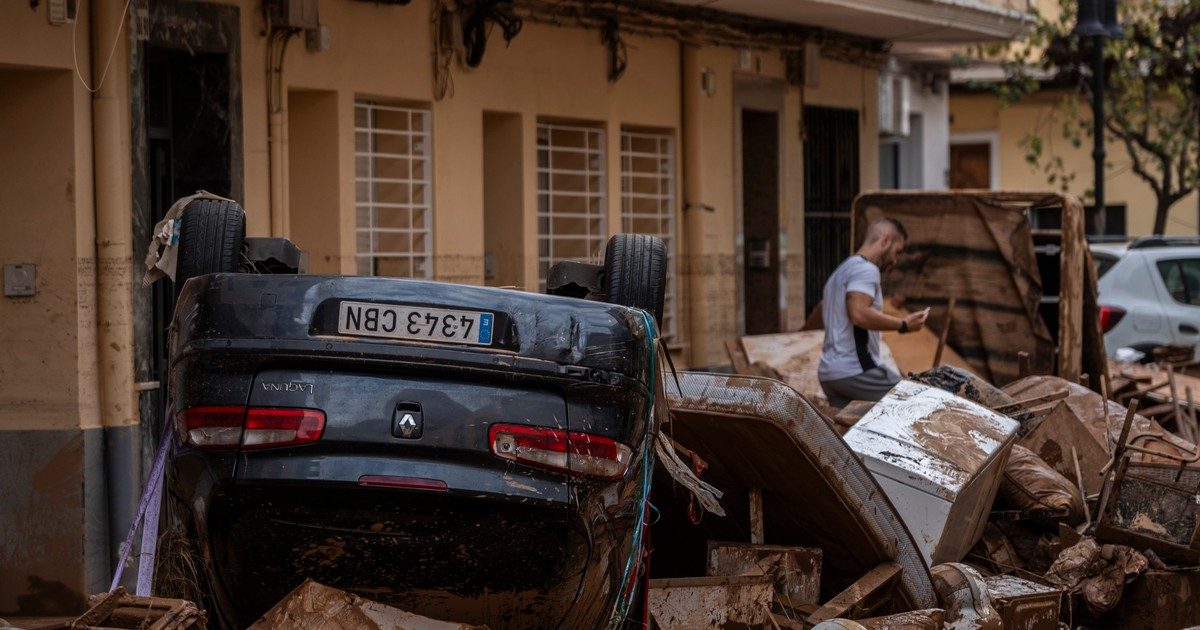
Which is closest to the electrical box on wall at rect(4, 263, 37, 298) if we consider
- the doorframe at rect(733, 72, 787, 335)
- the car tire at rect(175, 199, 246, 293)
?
the car tire at rect(175, 199, 246, 293)

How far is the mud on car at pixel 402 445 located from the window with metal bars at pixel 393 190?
7.39 meters

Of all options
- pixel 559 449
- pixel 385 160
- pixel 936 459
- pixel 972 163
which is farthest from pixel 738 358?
pixel 972 163

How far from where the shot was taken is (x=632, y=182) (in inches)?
593

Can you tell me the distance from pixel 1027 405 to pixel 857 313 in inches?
42.3

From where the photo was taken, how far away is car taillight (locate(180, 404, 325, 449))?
431 centimetres

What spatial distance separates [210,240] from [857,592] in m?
2.51

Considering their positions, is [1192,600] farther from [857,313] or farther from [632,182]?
[632,182]

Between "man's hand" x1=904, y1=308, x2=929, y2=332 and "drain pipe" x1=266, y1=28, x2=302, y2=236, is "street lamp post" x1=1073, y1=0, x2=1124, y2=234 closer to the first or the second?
"man's hand" x1=904, y1=308, x2=929, y2=332

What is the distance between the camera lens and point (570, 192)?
1420 centimetres

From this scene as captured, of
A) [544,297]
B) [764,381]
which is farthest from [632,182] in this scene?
[544,297]

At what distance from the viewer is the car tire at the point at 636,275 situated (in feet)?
17.0

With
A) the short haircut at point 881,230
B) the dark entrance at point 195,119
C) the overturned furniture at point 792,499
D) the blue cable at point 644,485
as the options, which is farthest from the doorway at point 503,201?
the blue cable at point 644,485

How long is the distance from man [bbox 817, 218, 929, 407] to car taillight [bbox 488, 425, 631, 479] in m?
5.11

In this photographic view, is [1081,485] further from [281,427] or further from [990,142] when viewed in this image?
[990,142]
